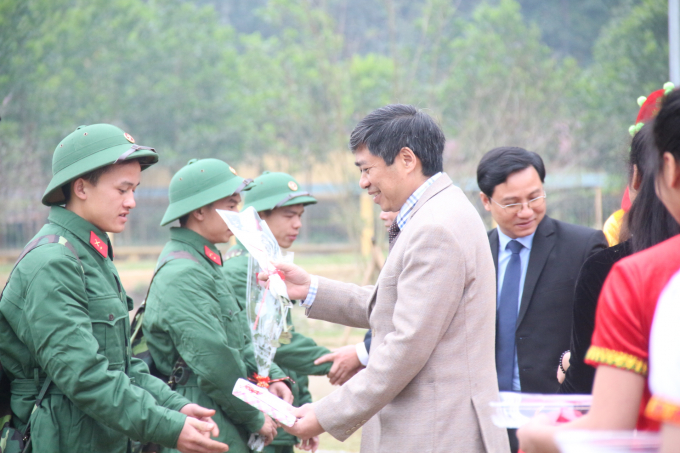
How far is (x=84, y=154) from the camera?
2.38 m

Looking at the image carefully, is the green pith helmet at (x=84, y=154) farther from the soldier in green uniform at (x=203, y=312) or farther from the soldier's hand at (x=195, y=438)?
the soldier's hand at (x=195, y=438)

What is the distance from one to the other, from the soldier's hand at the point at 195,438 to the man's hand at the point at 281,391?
0.94m

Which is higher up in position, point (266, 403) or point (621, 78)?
point (621, 78)

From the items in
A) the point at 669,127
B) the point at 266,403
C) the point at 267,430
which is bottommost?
the point at 267,430

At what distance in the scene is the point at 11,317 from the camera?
2.15 meters

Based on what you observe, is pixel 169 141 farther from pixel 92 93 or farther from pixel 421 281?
pixel 421 281

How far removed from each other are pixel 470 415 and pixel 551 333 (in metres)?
0.98

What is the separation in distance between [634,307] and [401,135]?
127cm

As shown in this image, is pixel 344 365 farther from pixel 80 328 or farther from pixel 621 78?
pixel 621 78

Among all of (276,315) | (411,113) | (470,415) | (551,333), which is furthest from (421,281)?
(551,333)

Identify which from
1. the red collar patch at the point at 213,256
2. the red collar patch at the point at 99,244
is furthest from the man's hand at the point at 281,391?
the red collar patch at the point at 99,244

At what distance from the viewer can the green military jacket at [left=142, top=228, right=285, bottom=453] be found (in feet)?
8.89

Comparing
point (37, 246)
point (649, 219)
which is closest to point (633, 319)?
point (649, 219)

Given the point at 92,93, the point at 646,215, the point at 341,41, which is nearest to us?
the point at 646,215
